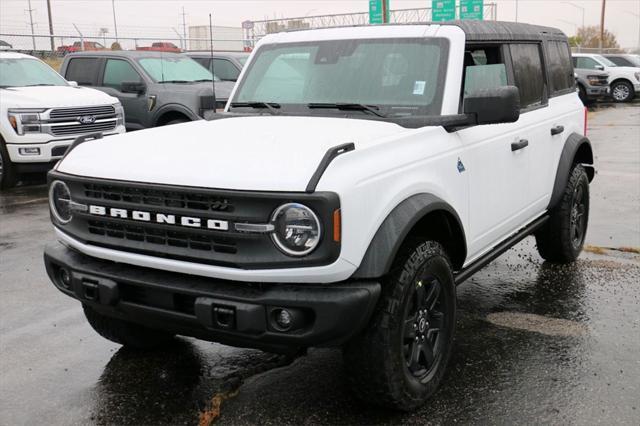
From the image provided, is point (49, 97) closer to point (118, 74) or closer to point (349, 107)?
point (118, 74)

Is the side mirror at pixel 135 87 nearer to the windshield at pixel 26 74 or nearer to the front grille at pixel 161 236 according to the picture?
the windshield at pixel 26 74

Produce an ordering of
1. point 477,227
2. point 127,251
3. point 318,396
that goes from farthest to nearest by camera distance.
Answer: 1. point 477,227
2. point 318,396
3. point 127,251

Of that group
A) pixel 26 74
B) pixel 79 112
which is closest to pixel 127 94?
pixel 26 74

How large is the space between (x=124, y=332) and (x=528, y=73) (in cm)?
330

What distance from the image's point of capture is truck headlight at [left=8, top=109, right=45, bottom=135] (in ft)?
32.6

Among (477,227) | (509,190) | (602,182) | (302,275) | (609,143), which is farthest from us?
(609,143)

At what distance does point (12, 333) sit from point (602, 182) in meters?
8.35

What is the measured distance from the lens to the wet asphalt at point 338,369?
350 cm

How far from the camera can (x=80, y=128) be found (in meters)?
10.5

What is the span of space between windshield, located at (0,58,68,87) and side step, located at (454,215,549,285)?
28.5 ft

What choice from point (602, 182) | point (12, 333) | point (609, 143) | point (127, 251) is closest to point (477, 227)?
point (127, 251)

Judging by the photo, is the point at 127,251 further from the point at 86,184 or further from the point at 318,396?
the point at 318,396

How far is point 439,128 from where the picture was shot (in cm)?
380

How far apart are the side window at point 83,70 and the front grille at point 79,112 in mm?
2464
